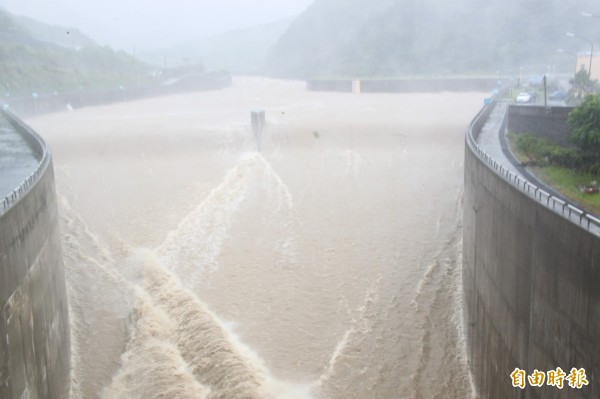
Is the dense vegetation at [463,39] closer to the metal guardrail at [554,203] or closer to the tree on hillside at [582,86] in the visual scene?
the tree on hillside at [582,86]

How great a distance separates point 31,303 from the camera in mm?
11320

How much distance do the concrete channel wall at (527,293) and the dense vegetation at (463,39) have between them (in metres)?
76.6

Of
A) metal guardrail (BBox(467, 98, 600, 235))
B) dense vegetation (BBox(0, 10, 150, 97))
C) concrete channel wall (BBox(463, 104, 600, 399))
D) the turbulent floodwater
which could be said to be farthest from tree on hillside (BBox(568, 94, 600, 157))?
dense vegetation (BBox(0, 10, 150, 97))

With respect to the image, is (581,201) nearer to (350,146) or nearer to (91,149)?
(350,146)

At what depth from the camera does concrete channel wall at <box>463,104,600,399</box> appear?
7.94 m

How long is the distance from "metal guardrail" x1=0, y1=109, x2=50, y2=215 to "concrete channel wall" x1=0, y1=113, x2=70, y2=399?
2.4 inches

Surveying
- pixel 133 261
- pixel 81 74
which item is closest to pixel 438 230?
pixel 133 261

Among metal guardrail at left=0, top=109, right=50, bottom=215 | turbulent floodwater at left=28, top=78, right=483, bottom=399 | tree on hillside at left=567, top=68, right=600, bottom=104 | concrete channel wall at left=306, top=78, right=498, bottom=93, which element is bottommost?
concrete channel wall at left=306, top=78, right=498, bottom=93

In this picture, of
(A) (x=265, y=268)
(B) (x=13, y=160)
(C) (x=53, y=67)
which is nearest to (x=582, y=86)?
(A) (x=265, y=268)

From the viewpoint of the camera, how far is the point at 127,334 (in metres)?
15.4

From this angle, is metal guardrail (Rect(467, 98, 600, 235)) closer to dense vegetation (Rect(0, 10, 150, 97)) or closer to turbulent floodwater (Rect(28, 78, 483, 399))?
turbulent floodwater (Rect(28, 78, 483, 399))

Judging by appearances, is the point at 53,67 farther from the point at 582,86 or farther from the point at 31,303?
the point at 31,303

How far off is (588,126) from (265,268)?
974 cm

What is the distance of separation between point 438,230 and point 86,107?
44.9 meters
